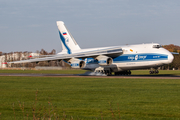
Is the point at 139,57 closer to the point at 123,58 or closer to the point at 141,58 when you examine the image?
the point at 141,58

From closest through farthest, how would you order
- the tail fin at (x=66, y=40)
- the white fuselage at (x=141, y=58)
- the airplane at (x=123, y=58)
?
1. the white fuselage at (x=141, y=58)
2. the airplane at (x=123, y=58)
3. the tail fin at (x=66, y=40)

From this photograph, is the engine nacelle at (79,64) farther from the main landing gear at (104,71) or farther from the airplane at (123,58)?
the main landing gear at (104,71)

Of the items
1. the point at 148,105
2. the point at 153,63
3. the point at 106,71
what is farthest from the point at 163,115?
the point at 106,71

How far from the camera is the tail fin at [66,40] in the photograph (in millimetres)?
40844

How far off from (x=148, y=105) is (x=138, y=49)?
907 inches

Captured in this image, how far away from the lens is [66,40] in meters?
41.2

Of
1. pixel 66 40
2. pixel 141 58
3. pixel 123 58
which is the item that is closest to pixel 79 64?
pixel 123 58

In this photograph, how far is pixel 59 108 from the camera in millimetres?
9562

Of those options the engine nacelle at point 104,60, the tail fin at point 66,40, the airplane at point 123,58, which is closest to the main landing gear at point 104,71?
the airplane at point 123,58

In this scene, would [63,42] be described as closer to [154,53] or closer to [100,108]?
[154,53]

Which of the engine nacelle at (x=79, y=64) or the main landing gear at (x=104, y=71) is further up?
the engine nacelle at (x=79, y=64)

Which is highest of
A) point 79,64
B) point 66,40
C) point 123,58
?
point 66,40

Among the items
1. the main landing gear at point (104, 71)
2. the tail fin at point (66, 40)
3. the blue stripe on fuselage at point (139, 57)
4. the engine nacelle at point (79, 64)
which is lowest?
the main landing gear at point (104, 71)

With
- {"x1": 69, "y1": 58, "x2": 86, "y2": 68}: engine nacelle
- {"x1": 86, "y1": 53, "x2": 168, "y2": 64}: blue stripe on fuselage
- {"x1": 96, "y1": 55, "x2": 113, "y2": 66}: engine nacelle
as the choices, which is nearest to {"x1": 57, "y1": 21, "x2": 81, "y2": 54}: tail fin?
{"x1": 69, "y1": 58, "x2": 86, "y2": 68}: engine nacelle
